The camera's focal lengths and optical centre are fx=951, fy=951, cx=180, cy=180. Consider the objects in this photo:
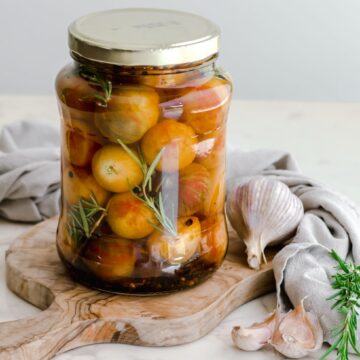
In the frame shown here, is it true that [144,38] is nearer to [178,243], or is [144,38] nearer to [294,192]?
[178,243]

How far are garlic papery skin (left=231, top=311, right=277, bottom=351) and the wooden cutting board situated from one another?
50 mm

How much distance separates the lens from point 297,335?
1079 mm

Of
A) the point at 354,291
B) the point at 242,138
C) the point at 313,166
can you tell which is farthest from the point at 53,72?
the point at 354,291

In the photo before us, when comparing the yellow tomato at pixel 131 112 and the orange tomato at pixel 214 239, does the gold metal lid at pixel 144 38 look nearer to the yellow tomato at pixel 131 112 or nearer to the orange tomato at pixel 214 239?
the yellow tomato at pixel 131 112

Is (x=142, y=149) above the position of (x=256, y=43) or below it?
above

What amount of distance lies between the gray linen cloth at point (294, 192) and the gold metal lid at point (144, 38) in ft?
0.93

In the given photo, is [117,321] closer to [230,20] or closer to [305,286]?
Result: [305,286]

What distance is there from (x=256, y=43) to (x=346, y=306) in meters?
1.14

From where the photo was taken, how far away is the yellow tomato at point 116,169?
1.07 meters

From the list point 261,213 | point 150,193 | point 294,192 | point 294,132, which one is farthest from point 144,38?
point 294,132

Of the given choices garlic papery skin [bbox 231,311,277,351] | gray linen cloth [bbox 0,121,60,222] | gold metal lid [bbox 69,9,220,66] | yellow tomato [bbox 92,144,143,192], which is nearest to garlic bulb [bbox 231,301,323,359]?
garlic papery skin [bbox 231,311,277,351]

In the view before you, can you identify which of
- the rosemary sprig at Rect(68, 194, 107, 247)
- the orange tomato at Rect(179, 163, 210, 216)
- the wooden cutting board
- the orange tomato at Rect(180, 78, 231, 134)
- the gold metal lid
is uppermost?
the gold metal lid

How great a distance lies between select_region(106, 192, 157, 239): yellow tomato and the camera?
1090 millimetres

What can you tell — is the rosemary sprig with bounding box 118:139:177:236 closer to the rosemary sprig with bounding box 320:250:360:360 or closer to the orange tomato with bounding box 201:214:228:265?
the orange tomato with bounding box 201:214:228:265
